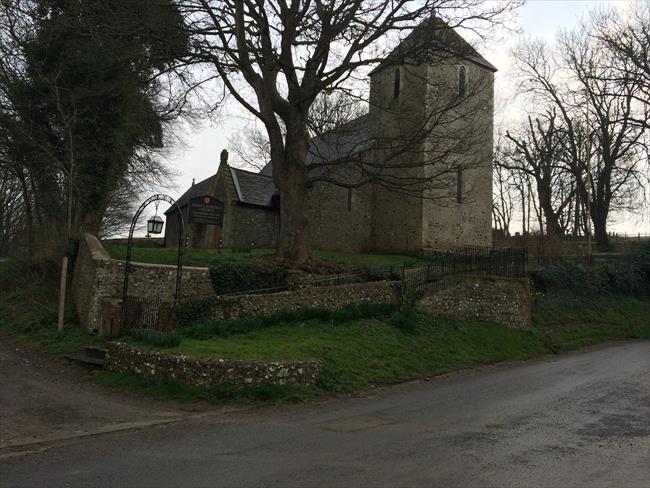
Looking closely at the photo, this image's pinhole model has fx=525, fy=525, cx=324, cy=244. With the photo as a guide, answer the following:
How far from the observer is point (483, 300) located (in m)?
19.5

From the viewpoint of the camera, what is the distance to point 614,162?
36469 mm

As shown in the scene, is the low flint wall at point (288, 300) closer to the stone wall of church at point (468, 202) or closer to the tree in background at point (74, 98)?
the tree in background at point (74, 98)

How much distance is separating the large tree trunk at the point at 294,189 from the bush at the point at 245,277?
2107 mm

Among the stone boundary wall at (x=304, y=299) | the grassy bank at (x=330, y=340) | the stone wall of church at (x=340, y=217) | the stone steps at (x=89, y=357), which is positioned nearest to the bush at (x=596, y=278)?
the grassy bank at (x=330, y=340)

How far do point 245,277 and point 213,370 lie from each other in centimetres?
596

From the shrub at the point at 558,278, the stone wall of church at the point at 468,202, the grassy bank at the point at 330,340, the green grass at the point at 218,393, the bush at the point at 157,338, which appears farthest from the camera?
the stone wall of church at the point at 468,202

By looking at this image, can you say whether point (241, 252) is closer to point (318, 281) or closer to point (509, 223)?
point (318, 281)

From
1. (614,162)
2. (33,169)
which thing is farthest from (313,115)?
(614,162)

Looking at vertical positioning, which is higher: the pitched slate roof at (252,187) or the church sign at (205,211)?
the pitched slate roof at (252,187)

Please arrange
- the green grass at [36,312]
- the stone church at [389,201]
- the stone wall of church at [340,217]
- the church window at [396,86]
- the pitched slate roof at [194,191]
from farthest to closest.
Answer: the pitched slate roof at [194,191]
the church window at [396,86]
the stone wall of church at [340,217]
the stone church at [389,201]
the green grass at [36,312]

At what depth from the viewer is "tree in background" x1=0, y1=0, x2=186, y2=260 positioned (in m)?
16.9

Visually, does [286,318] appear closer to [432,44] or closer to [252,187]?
[432,44]

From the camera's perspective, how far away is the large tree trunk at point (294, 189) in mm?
18766

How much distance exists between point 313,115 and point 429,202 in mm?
11333
